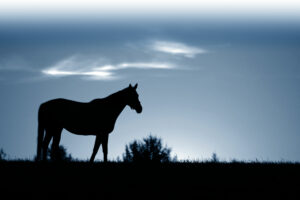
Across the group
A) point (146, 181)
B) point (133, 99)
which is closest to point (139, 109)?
point (133, 99)

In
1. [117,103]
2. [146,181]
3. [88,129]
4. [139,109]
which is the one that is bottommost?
[146,181]

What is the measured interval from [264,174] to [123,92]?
18.8 ft

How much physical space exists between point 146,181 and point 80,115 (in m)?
5.33

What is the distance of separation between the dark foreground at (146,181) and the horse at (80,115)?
2.00m

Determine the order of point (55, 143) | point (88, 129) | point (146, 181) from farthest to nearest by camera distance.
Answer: point (55, 143), point (88, 129), point (146, 181)

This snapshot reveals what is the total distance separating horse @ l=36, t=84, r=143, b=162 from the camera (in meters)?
13.2

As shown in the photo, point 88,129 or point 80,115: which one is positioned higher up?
point 80,115

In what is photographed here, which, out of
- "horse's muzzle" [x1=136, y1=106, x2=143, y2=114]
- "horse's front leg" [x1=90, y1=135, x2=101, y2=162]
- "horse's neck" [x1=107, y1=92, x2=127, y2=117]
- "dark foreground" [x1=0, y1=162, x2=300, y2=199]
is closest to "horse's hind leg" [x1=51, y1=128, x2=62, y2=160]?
"horse's front leg" [x1=90, y1=135, x2=101, y2=162]

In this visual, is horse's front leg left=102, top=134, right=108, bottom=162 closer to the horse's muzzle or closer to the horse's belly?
the horse's belly

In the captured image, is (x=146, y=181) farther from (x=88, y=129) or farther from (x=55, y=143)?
(x=55, y=143)

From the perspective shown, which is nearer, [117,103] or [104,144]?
[104,144]

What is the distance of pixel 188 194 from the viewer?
25.3ft

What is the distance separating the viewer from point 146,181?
884 cm

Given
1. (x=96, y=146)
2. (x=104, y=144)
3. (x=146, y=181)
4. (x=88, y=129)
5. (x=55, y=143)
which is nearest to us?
(x=146, y=181)
